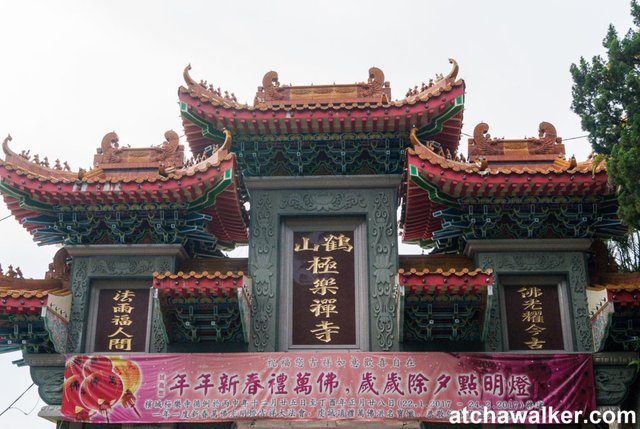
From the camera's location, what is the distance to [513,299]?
38.4 feet

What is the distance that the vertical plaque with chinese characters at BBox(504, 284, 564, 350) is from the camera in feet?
37.4

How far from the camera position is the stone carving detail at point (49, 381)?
1124 cm

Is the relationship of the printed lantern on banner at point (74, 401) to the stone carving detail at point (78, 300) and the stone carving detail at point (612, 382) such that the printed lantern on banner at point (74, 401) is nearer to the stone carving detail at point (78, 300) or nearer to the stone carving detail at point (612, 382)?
the stone carving detail at point (78, 300)

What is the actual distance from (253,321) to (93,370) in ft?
8.01

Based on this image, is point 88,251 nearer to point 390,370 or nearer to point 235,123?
point 235,123

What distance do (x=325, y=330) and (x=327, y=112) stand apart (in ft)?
11.2

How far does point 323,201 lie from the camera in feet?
40.6

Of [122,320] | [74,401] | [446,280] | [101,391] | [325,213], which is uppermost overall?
[325,213]

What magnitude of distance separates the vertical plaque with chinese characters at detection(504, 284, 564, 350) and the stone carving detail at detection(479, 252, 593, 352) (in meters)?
0.20

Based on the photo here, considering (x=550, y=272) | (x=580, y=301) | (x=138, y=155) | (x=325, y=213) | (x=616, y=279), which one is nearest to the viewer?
(x=580, y=301)

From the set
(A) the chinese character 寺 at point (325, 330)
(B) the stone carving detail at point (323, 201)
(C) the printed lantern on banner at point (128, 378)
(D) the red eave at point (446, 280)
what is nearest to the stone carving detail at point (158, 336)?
(C) the printed lantern on banner at point (128, 378)

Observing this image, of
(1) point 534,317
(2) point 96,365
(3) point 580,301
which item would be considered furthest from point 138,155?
(3) point 580,301

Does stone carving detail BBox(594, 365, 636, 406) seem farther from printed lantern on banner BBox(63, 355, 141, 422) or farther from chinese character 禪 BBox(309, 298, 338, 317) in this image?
printed lantern on banner BBox(63, 355, 141, 422)

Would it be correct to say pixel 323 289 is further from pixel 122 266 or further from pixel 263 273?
pixel 122 266
